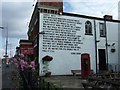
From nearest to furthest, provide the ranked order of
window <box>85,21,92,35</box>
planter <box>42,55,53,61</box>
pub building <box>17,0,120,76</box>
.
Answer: planter <box>42,55,53,61</box>
pub building <box>17,0,120,76</box>
window <box>85,21,92,35</box>

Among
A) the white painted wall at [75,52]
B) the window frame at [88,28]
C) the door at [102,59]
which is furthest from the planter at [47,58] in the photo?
the door at [102,59]

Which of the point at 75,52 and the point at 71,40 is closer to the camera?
the point at 71,40

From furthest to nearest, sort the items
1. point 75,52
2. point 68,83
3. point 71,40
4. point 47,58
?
→ point 75,52
point 71,40
point 47,58
point 68,83

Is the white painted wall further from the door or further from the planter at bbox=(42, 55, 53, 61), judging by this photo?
the door

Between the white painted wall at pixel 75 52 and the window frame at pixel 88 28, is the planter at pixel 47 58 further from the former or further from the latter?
the window frame at pixel 88 28


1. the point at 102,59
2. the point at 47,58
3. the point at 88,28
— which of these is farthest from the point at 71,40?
the point at 102,59

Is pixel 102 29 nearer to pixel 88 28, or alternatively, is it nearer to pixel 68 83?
pixel 88 28

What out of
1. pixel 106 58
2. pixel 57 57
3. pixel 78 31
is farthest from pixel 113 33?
pixel 57 57

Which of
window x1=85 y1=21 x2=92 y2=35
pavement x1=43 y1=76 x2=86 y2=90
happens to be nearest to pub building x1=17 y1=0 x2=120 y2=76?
window x1=85 y1=21 x2=92 y2=35

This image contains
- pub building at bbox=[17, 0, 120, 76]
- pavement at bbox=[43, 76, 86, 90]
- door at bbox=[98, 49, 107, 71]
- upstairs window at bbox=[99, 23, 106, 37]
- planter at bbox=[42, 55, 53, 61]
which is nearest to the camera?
pavement at bbox=[43, 76, 86, 90]

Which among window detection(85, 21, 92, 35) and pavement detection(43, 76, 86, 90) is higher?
window detection(85, 21, 92, 35)

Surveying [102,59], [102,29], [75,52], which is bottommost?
[102,59]

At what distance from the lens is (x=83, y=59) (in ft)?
71.9

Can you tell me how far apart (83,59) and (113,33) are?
28.7 ft
